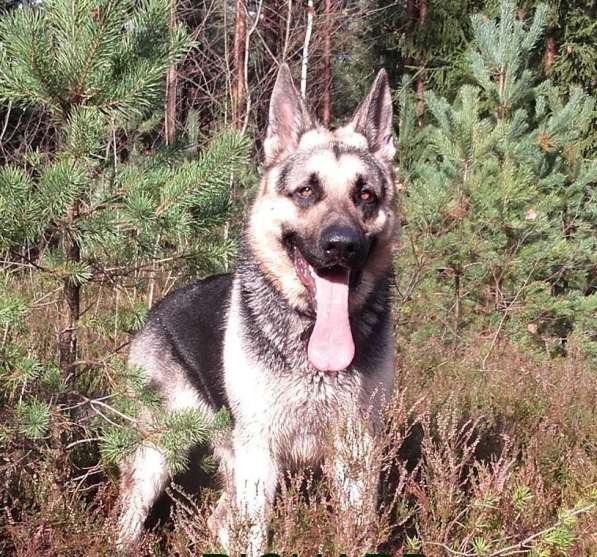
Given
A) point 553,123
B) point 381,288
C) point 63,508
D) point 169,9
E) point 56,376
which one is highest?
point 169,9

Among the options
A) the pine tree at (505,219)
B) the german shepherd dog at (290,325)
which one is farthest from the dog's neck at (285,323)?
the pine tree at (505,219)

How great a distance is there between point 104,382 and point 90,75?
1.98 meters

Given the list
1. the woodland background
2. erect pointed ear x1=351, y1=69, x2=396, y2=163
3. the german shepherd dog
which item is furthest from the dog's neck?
erect pointed ear x1=351, y1=69, x2=396, y2=163

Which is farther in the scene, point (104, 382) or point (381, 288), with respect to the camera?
point (104, 382)

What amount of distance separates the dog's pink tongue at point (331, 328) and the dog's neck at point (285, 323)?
8cm

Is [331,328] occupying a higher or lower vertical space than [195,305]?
higher

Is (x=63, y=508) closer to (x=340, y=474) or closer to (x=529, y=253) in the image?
(x=340, y=474)

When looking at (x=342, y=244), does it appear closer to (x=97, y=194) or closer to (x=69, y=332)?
(x=97, y=194)

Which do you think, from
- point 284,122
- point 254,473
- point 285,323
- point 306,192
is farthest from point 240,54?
point 254,473

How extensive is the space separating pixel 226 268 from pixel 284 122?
139cm

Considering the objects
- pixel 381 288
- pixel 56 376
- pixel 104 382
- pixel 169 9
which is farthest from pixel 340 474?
pixel 169 9

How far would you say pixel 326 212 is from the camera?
10.7 ft

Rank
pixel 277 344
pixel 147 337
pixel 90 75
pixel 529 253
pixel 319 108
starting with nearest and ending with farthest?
pixel 90 75, pixel 277 344, pixel 147 337, pixel 529 253, pixel 319 108

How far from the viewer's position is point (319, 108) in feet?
49.1
